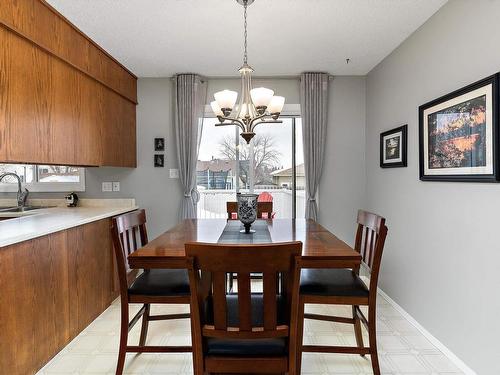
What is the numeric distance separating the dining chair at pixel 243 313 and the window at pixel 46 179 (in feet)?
10.1

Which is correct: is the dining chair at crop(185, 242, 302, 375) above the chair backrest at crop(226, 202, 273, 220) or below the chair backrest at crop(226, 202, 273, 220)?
below

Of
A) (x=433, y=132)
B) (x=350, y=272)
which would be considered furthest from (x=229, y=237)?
(x=433, y=132)

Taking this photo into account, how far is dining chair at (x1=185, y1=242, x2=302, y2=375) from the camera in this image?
1.27 m

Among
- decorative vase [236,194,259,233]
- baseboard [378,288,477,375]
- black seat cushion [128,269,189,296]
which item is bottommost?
baseboard [378,288,477,375]

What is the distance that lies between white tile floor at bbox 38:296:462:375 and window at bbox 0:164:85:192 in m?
1.68

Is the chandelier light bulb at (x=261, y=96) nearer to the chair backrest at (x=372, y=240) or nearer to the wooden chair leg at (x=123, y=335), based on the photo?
the chair backrest at (x=372, y=240)

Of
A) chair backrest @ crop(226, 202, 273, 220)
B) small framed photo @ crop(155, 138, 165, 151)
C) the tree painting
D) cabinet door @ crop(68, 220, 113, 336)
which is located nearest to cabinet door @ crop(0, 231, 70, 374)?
cabinet door @ crop(68, 220, 113, 336)

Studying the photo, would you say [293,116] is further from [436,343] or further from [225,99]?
[436,343]

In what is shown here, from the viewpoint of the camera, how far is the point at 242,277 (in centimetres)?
130

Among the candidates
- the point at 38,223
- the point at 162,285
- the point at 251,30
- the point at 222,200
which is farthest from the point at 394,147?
the point at 38,223

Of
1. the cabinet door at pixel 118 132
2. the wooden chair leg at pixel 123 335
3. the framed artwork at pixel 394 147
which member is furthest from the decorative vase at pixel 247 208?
the cabinet door at pixel 118 132

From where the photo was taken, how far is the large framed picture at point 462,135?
73.6 inches

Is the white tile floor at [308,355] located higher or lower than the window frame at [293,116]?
lower

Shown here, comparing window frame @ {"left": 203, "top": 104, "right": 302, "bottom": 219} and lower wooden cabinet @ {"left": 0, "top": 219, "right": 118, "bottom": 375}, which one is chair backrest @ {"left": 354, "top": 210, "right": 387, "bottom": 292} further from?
lower wooden cabinet @ {"left": 0, "top": 219, "right": 118, "bottom": 375}
